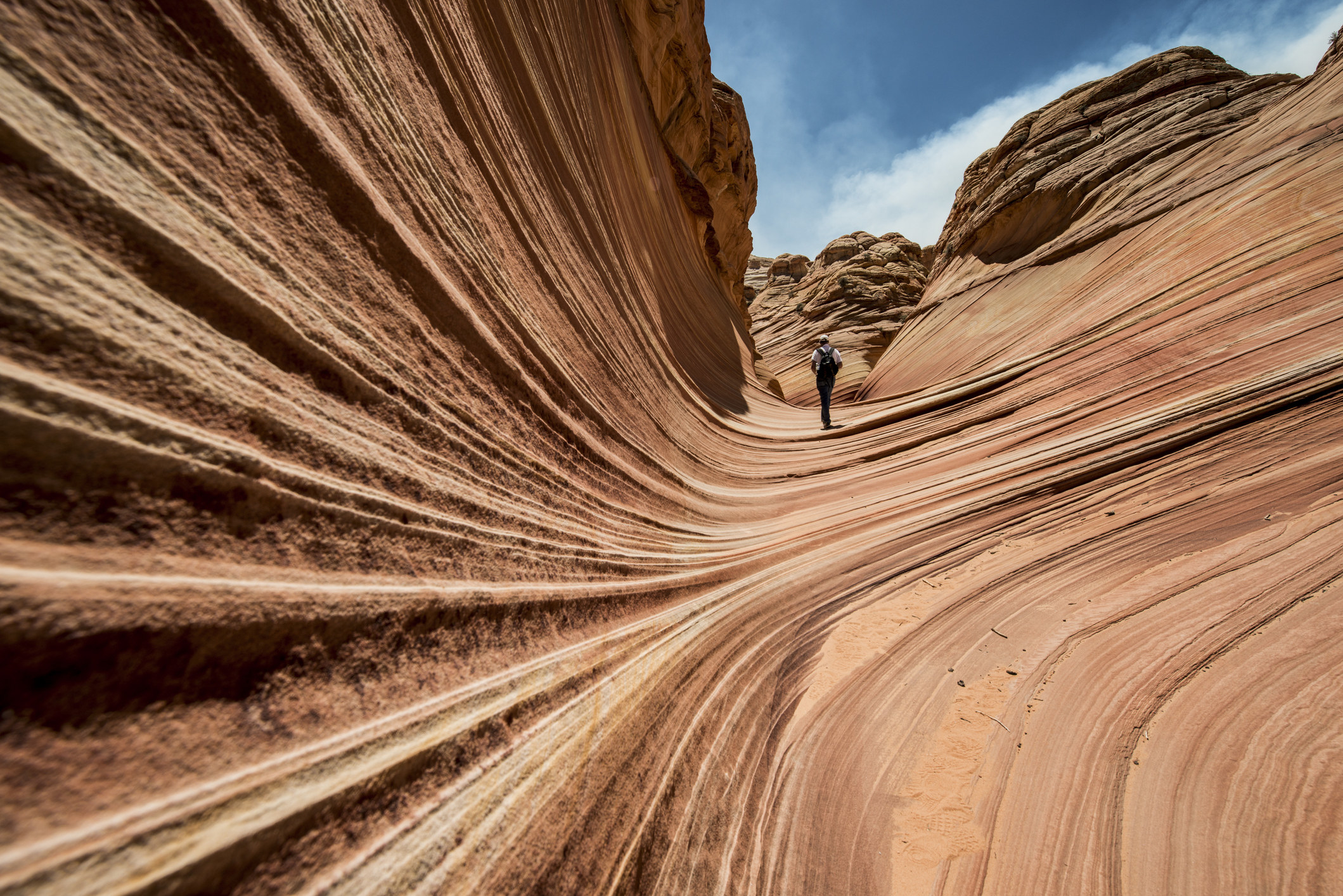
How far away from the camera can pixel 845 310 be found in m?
12.0

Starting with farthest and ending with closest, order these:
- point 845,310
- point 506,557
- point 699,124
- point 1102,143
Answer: point 845,310 → point 1102,143 → point 699,124 → point 506,557

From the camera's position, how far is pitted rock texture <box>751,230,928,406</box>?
1097cm

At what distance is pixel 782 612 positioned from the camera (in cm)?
230

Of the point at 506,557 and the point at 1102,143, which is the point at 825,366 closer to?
the point at 506,557

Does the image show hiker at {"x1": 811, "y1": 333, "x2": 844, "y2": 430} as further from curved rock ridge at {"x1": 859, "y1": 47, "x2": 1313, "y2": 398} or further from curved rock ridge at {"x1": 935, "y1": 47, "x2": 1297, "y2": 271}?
curved rock ridge at {"x1": 935, "y1": 47, "x2": 1297, "y2": 271}

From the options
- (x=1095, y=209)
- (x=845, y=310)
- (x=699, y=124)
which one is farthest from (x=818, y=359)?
(x=845, y=310)

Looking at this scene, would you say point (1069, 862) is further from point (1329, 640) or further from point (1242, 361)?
point (1242, 361)

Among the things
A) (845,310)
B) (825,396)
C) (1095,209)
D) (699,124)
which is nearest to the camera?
(825,396)

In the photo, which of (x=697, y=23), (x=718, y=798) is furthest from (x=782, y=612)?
(x=697, y=23)

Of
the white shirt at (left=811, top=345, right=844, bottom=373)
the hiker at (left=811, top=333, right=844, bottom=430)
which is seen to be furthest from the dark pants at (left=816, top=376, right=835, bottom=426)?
the white shirt at (left=811, top=345, right=844, bottom=373)

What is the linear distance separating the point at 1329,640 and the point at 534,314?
9.62ft

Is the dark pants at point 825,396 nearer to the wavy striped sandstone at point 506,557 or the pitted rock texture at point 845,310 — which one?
the wavy striped sandstone at point 506,557

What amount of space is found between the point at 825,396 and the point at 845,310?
287 inches

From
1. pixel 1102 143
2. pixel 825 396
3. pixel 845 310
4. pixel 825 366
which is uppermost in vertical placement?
pixel 1102 143
